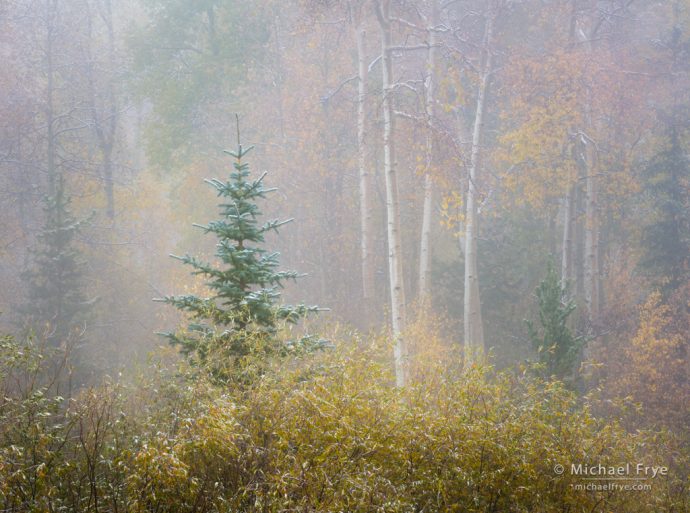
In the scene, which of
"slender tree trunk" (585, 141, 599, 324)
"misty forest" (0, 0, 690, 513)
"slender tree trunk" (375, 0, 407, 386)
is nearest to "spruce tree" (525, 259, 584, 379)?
"misty forest" (0, 0, 690, 513)

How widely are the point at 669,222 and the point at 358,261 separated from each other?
399 inches

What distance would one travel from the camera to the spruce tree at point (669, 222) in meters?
18.2

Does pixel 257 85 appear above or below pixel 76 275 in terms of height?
above

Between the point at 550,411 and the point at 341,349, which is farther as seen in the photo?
the point at 341,349

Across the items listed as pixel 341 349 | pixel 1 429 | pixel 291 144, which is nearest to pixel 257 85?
pixel 291 144

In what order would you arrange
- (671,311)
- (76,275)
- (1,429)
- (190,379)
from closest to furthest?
1. (1,429)
2. (190,379)
3. (76,275)
4. (671,311)

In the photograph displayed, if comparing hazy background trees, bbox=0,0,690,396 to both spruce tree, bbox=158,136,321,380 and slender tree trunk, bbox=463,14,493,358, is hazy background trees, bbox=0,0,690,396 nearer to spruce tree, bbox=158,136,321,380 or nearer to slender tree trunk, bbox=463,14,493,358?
slender tree trunk, bbox=463,14,493,358

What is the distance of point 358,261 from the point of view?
2219 cm

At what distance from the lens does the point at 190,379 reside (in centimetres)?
611

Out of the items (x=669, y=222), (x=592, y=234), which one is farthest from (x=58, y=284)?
(x=669, y=222)

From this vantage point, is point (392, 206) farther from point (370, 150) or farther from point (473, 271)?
point (370, 150)

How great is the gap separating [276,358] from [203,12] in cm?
1886

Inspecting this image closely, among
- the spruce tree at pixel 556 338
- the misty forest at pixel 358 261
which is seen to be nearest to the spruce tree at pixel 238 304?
the misty forest at pixel 358 261

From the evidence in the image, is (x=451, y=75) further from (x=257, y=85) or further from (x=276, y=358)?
(x=257, y=85)
